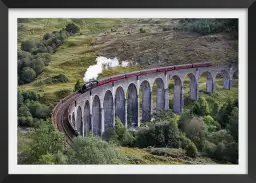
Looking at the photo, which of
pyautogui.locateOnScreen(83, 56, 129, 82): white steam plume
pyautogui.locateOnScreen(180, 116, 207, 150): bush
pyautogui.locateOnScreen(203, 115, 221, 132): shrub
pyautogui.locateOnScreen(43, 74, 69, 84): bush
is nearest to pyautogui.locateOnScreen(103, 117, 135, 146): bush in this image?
pyautogui.locateOnScreen(180, 116, 207, 150): bush

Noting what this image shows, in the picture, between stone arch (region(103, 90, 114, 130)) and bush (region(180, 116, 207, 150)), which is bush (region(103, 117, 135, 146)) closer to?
stone arch (region(103, 90, 114, 130))

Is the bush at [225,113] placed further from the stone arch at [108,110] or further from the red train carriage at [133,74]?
the stone arch at [108,110]

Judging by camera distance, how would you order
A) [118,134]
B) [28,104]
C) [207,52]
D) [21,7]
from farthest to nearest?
[207,52] < [118,134] < [28,104] < [21,7]

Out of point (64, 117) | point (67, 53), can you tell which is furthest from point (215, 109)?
point (67, 53)

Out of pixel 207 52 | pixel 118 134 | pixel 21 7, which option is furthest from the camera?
pixel 207 52

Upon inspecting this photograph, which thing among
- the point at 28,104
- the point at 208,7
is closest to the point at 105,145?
the point at 28,104

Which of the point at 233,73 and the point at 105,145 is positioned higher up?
the point at 233,73
